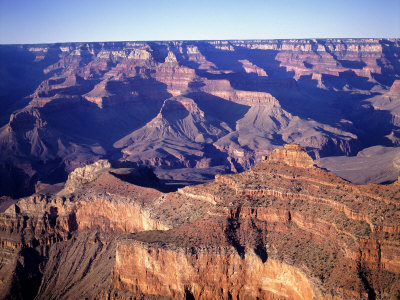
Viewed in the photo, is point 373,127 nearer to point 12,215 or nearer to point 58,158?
point 58,158

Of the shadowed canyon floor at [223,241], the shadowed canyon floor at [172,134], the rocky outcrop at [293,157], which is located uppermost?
the shadowed canyon floor at [172,134]

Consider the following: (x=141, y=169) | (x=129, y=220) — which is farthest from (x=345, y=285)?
(x=141, y=169)

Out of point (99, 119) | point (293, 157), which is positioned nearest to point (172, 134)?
point (99, 119)

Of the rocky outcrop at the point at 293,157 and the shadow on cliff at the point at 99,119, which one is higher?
the shadow on cliff at the point at 99,119

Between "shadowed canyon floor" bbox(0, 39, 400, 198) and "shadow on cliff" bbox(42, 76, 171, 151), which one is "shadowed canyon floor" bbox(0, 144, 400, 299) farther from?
"shadow on cliff" bbox(42, 76, 171, 151)

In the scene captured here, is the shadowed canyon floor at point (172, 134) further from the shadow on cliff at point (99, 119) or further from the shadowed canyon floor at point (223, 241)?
the shadowed canyon floor at point (223, 241)

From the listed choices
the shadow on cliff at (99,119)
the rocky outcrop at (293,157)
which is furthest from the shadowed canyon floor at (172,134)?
the rocky outcrop at (293,157)

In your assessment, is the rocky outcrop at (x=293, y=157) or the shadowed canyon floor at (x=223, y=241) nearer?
the shadowed canyon floor at (x=223, y=241)

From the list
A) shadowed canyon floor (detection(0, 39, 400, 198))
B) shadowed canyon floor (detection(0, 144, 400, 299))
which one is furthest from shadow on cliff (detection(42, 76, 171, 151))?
shadowed canyon floor (detection(0, 144, 400, 299))
